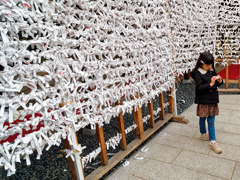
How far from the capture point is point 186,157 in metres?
2.56

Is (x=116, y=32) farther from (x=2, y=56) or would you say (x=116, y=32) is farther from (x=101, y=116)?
(x=2, y=56)

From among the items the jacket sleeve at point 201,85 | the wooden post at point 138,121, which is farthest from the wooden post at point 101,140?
the jacket sleeve at point 201,85

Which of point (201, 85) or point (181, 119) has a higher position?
point (201, 85)

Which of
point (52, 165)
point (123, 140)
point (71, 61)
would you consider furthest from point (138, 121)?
point (71, 61)

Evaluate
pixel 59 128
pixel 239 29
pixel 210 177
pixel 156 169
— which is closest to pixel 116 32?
pixel 59 128

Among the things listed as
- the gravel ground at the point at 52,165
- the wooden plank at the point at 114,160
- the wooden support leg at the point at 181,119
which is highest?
the wooden plank at the point at 114,160

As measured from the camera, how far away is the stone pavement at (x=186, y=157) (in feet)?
7.34

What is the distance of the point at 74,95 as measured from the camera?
5.63 feet

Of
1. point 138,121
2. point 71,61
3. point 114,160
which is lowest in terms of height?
point 114,160

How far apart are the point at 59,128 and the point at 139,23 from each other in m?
1.58

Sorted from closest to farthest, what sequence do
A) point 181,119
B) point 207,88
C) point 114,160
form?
1. point 114,160
2. point 207,88
3. point 181,119

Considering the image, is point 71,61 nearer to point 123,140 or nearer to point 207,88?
point 123,140

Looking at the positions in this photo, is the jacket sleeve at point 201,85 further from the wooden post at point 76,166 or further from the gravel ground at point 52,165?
the wooden post at point 76,166

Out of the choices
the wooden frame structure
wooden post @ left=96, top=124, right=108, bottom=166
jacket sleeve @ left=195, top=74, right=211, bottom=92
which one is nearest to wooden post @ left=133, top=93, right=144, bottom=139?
the wooden frame structure
